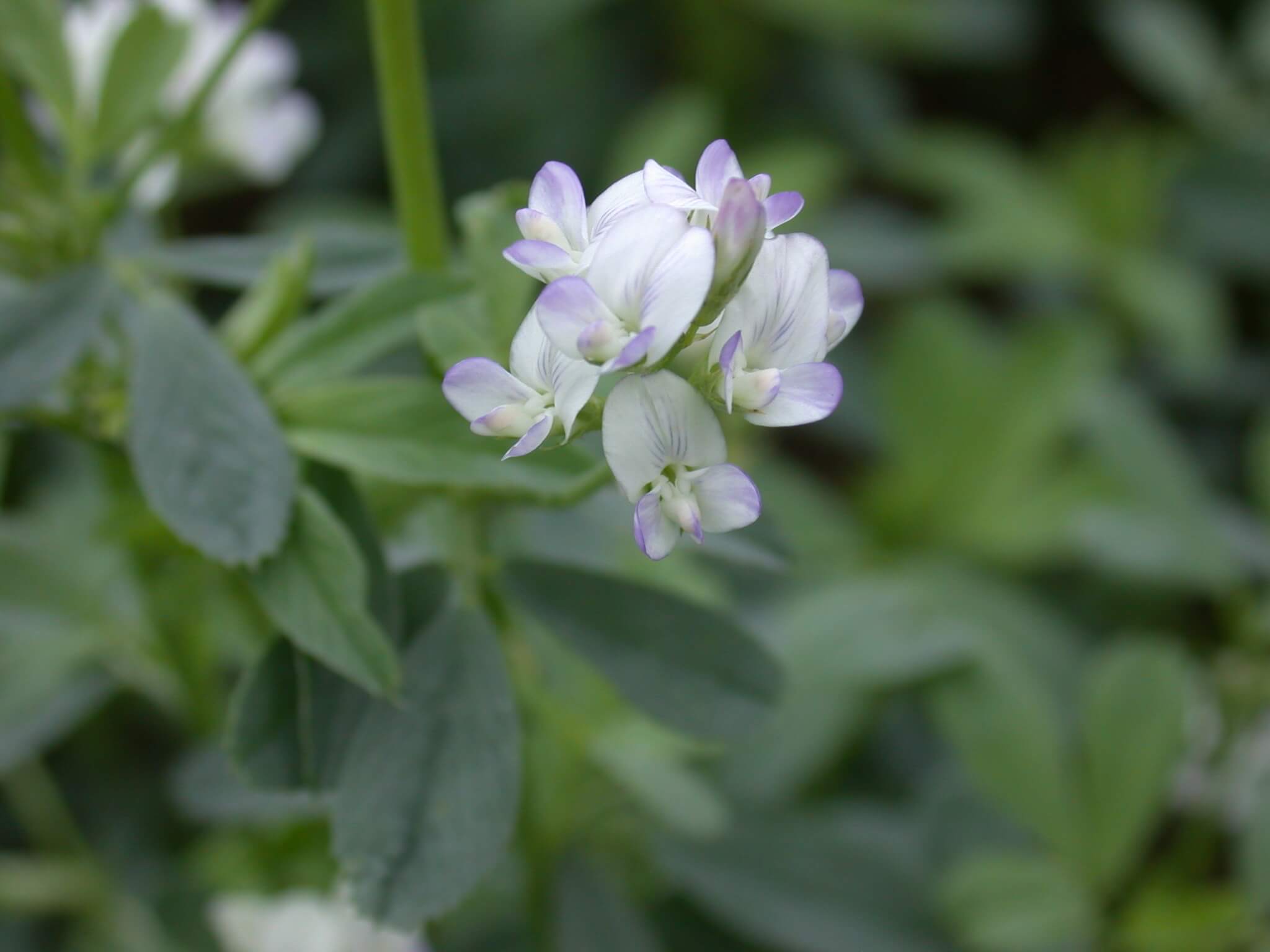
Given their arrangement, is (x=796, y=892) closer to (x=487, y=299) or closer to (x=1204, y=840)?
(x=1204, y=840)

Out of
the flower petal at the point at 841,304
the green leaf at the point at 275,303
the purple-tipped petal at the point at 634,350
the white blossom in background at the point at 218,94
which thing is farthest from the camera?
the white blossom in background at the point at 218,94

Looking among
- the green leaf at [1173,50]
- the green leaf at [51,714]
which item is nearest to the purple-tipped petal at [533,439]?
the green leaf at [51,714]

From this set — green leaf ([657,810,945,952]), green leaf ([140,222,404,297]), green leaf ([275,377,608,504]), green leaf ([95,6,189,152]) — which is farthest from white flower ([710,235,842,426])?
green leaf ([657,810,945,952])

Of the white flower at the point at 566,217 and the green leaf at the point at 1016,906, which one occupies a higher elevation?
the white flower at the point at 566,217

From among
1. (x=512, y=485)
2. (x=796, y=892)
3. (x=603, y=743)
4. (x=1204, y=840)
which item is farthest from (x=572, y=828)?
(x=1204, y=840)

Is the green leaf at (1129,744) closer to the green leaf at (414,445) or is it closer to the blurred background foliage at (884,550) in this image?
the blurred background foliage at (884,550)

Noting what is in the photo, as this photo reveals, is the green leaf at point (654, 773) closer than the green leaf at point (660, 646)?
No

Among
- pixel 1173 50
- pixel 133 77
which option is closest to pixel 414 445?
pixel 133 77
